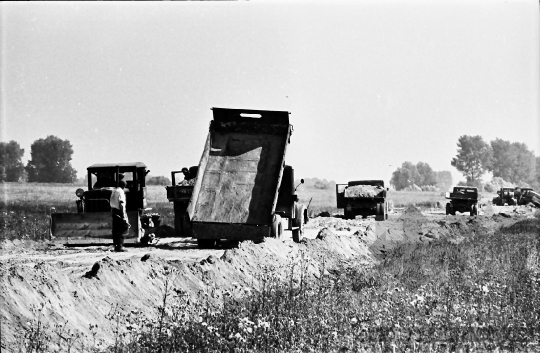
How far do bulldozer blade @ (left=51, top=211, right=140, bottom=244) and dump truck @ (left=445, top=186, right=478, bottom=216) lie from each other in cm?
2781

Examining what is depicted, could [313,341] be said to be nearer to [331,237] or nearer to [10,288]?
[10,288]

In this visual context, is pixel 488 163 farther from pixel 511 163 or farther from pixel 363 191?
pixel 363 191

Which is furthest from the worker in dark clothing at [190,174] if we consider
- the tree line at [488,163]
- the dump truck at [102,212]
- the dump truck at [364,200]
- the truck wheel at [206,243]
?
the tree line at [488,163]

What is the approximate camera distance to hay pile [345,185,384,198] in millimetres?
Result: 33062

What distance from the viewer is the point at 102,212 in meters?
18.5

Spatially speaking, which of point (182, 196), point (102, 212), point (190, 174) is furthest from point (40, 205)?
point (102, 212)

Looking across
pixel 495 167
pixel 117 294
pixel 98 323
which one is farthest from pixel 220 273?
pixel 495 167

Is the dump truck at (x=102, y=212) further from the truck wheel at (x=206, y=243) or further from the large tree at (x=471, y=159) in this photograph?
the large tree at (x=471, y=159)

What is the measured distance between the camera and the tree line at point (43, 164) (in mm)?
92938

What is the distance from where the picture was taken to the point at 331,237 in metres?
19.2

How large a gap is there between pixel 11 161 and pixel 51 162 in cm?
833

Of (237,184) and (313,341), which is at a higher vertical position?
(237,184)

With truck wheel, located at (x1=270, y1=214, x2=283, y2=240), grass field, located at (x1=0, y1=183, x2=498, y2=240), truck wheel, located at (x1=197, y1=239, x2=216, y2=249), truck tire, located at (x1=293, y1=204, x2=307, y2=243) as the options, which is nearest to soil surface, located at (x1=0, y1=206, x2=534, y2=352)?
truck wheel, located at (x1=197, y1=239, x2=216, y2=249)

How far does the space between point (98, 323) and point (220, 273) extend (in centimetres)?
380
